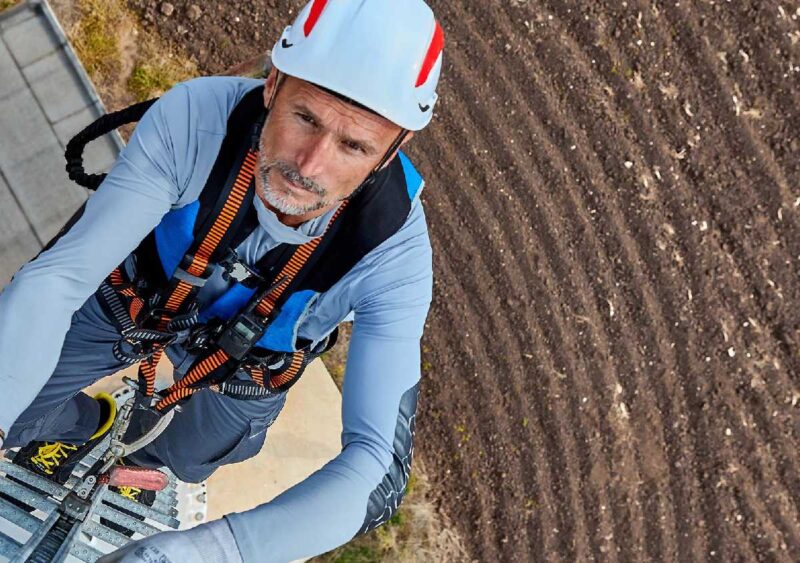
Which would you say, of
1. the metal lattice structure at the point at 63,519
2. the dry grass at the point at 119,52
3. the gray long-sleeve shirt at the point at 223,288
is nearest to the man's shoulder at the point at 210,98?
the gray long-sleeve shirt at the point at 223,288

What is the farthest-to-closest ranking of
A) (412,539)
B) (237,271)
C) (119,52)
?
1. (412,539)
2. (119,52)
3. (237,271)

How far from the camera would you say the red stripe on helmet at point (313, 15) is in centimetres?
240

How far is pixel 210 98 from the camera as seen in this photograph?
2.55 meters

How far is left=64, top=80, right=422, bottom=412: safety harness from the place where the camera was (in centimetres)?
252

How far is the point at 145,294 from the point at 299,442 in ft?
7.15

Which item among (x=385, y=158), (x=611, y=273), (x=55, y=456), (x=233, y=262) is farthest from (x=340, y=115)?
(x=611, y=273)

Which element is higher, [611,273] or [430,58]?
[430,58]

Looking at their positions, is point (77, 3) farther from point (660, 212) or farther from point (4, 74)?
point (660, 212)

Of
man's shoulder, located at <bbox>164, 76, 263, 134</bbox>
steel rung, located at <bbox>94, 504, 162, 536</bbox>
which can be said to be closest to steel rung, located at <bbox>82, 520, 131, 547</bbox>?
steel rung, located at <bbox>94, 504, 162, 536</bbox>

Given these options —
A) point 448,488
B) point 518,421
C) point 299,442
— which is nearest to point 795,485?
point 518,421

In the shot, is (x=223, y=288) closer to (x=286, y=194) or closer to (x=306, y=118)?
(x=286, y=194)

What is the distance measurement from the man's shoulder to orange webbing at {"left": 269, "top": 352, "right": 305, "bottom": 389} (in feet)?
3.02

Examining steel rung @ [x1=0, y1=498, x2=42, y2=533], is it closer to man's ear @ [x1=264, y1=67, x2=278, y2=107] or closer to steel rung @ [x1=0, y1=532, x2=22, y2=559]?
steel rung @ [x1=0, y1=532, x2=22, y2=559]

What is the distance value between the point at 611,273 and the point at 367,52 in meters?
3.41
